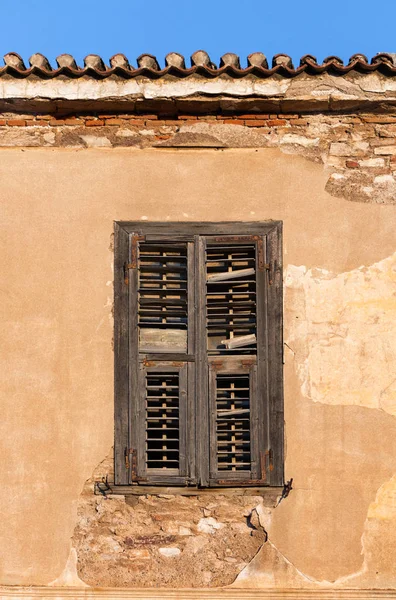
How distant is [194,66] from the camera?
210 inches

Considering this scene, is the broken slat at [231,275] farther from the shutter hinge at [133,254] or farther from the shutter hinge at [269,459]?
the shutter hinge at [269,459]

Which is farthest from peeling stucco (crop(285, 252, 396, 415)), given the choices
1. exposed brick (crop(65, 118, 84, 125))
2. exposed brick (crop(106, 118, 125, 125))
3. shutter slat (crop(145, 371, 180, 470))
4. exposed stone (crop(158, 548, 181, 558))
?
exposed brick (crop(65, 118, 84, 125))

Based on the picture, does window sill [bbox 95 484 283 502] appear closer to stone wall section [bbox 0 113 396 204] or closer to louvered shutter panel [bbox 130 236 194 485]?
louvered shutter panel [bbox 130 236 194 485]

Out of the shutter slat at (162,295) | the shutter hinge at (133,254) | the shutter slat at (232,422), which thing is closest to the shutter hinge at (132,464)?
the shutter slat at (232,422)

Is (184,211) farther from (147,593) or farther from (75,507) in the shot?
(147,593)

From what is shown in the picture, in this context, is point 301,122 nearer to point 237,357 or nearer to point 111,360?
point 237,357

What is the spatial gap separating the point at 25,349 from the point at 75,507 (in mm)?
1030

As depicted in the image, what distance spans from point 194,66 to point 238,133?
1.73 ft

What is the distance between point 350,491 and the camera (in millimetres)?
5141

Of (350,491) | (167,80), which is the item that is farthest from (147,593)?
(167,80)

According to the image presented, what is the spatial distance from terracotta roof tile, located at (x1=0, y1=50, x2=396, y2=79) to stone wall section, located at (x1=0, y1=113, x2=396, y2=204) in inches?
11.7

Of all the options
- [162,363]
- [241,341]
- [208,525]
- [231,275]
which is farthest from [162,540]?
[231,275]

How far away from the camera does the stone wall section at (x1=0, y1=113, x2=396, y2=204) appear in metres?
5.52

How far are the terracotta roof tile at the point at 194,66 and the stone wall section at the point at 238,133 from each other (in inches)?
11.7
